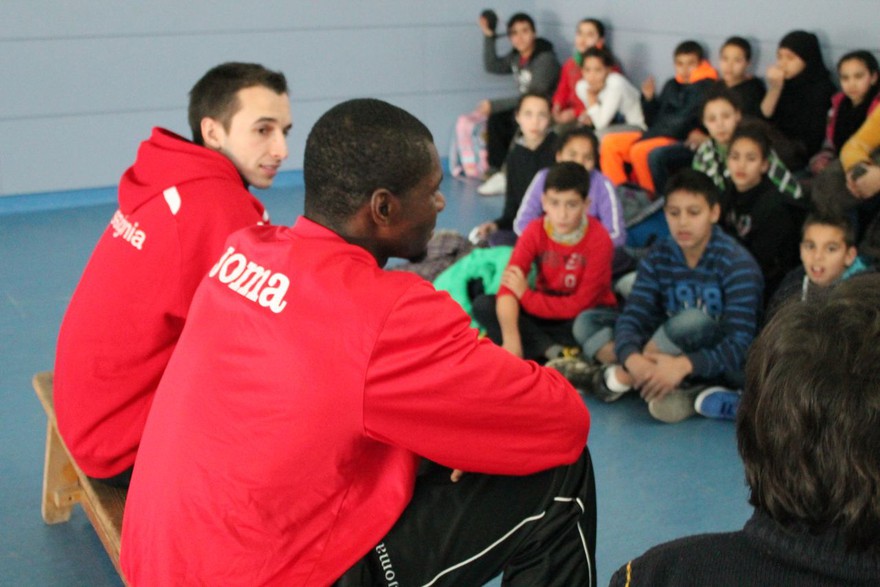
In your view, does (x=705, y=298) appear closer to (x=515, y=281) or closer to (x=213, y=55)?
(x=515, y=281)

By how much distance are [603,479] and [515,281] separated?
112cm

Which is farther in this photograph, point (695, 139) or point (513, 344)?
point (695, 139)

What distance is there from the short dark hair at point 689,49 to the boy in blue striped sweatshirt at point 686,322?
248 cm

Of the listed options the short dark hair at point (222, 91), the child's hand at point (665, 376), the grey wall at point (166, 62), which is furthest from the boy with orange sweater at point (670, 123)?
the short dark hair at point (222, 91)

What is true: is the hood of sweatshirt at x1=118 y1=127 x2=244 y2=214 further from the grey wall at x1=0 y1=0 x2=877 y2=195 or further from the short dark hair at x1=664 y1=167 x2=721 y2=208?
the grey wall at x1=0 y1=0 x2=877 y2=195

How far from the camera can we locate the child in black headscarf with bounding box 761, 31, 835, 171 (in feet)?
16.6

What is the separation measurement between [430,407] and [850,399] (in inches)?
28.6

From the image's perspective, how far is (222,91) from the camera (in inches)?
103

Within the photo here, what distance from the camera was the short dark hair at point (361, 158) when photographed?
1.67 m

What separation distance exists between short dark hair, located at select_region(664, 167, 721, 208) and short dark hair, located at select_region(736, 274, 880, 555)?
257 centimetres

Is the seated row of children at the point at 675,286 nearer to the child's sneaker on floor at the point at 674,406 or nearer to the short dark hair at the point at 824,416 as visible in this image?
the child's sneaker on floor at the point at 674,406

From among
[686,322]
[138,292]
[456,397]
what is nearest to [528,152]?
[686,322]

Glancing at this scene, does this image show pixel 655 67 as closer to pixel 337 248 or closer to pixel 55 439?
pixel 55 439

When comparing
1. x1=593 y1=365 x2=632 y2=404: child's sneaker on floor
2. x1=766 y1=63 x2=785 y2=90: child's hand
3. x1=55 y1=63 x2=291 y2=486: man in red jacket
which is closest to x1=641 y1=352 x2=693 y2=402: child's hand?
x1=593 y1=365 x2=632 y2=404: child's sneaker on floor
